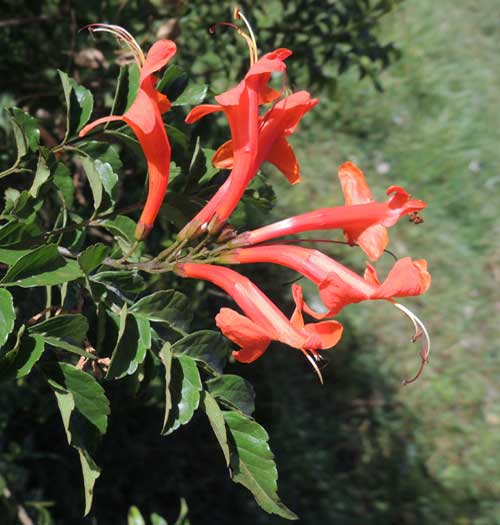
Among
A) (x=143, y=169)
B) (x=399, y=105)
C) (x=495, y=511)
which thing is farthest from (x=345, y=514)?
(x=399, y=105)

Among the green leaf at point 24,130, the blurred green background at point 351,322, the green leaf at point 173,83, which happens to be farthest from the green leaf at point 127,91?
the blurred green background at point 351,322

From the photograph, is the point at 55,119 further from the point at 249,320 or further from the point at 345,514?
the point at 345,514

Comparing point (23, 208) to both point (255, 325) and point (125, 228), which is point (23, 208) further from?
point (255, 325)

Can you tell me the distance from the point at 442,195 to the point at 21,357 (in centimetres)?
426

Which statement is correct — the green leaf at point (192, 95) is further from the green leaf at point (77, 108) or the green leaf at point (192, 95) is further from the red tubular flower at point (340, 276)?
the red tubular flower at point (340, 276)

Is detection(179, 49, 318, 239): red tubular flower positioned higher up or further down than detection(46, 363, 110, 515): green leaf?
higher up

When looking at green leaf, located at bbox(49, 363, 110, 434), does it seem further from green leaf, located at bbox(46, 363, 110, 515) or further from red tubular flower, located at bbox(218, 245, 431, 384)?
red tubular flower, located at bbox(218, 245, 431, 384)

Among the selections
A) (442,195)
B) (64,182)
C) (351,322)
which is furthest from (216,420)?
(442,195)

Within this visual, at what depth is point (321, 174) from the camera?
5098 millimetres

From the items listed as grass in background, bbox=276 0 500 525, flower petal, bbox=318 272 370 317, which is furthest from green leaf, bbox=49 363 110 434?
grass in background, bbox=276 0 500 525

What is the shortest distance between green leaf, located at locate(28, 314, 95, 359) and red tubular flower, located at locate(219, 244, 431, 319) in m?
0.25

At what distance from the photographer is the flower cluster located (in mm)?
1244

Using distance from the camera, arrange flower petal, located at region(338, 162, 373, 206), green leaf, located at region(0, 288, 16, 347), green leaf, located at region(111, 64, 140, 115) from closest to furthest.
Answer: green leaf, located at region(0, 288, 16, 347), flower petal, located at region(338, 162, 373, 206), green leaf, located at region(111, 64, 140, 115)

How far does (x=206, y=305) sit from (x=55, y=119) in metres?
1.10
